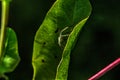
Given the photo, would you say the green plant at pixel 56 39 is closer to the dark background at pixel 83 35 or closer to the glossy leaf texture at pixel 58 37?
the glossy leaf texture at pixel 58 37

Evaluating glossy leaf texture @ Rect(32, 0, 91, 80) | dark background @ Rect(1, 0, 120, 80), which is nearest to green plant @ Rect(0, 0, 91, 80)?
glossy leaf texture @ Rect(32, 0, 91, 80)

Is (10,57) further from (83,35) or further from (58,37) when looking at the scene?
(83,35)

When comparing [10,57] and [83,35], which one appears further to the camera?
[83,35]

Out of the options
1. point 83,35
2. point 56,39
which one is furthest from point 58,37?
point 83,35

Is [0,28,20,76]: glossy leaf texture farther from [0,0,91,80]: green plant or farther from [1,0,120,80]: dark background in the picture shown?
[1,0,120,80]: dark background

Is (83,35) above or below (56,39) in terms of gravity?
below
